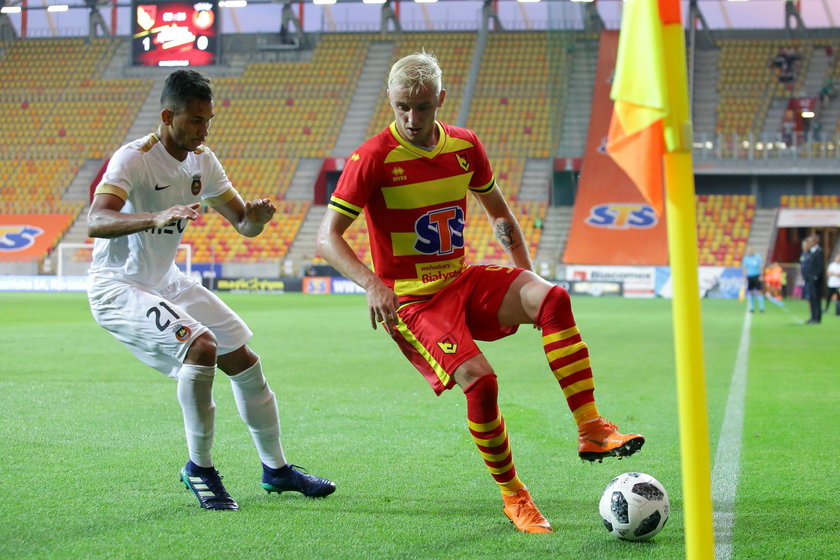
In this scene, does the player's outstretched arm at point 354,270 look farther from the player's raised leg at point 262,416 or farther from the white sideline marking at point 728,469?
the white sideline marking at point 728,469

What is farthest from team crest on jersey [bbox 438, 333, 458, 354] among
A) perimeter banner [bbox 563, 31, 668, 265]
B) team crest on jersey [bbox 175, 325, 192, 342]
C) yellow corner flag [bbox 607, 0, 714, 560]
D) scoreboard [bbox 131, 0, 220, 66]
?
perimeter banner [bbox 563, 31, 668, 265]

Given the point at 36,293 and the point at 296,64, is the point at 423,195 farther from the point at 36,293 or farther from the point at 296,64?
the point at 296,64

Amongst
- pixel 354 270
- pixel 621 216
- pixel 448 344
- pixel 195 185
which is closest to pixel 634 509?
pixel 448 344

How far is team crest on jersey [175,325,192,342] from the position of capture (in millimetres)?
4422

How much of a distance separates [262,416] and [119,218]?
1190mm

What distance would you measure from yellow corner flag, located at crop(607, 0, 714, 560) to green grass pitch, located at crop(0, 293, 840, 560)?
1.20 metres

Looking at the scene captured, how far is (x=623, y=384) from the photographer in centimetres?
931

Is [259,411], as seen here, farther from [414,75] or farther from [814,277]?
[814,277]

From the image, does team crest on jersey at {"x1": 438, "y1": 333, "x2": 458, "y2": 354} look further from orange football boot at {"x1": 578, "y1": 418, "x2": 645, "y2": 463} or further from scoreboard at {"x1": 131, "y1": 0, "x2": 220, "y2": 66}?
scoreboard at {"x1": 131, "y1": 0, "x2": 220, "y2": 66}

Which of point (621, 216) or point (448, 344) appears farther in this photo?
point (621, 216)

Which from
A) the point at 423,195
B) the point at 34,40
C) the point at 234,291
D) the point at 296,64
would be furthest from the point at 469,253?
the point at 423,195

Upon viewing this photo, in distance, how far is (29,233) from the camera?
3544 centimetres

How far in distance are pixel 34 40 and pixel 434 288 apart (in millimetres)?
42774

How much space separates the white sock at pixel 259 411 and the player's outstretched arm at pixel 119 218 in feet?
3.10
